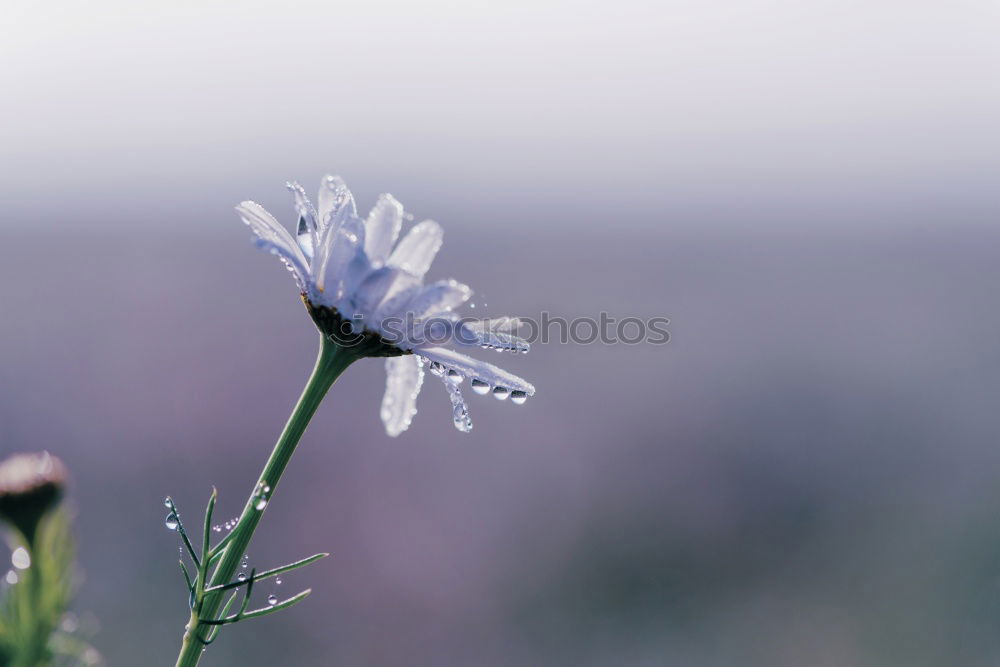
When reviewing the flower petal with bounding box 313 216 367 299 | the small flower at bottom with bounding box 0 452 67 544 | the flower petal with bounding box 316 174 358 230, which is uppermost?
Result: the flower petal with bounding box 316 174 358 230

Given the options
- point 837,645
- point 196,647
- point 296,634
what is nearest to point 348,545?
point 296,634

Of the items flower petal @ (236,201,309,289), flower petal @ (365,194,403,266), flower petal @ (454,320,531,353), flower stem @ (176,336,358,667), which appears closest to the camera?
flower stem @ (176,336,358,667)

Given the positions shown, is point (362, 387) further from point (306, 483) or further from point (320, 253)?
point (320, 253)

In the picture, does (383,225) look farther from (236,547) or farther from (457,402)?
(236,547)

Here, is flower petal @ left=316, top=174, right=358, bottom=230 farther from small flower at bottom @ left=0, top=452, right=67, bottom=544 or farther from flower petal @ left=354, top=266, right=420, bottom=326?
small flower at bottom @ left=0, top=452, right=67, bottom=544

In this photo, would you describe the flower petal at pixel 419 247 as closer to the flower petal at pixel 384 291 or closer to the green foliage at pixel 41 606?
the flower petal at pixel 384 291

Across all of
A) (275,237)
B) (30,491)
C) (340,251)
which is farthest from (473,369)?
(30,491)

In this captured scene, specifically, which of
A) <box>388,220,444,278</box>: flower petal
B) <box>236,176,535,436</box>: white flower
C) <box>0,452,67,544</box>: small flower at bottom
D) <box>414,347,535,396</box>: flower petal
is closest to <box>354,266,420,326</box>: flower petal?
<box>236,176,535,436</box>: white flower
